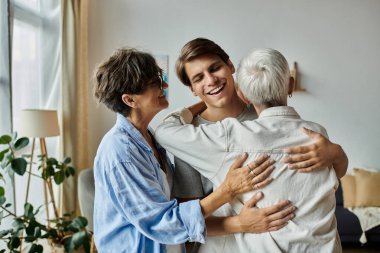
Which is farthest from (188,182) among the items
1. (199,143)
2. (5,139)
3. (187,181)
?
(5,139)

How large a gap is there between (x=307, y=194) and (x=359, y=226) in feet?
10.8

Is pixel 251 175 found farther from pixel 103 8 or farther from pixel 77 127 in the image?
pixel 103 8

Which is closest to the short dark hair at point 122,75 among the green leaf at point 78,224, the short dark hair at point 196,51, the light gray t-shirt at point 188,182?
the short dark hair at point 196,51

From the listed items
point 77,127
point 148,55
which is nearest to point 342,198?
point 77,127

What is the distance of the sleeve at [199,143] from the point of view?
1.13 metres

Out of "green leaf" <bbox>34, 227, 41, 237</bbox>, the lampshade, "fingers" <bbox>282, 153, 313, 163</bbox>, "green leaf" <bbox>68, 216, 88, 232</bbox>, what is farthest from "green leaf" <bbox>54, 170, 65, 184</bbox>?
"fingers" <bbox>282, 153, 313, 163</bbox>

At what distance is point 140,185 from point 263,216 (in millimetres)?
386

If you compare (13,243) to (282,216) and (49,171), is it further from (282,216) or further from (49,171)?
(282,216)

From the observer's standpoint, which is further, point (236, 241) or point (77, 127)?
point (77, 127)

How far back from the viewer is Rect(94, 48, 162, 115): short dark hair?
1235mm

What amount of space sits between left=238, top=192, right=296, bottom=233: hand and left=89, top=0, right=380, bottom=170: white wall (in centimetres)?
372

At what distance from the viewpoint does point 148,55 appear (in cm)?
131

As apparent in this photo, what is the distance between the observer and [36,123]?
3.19 m

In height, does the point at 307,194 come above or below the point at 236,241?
above
